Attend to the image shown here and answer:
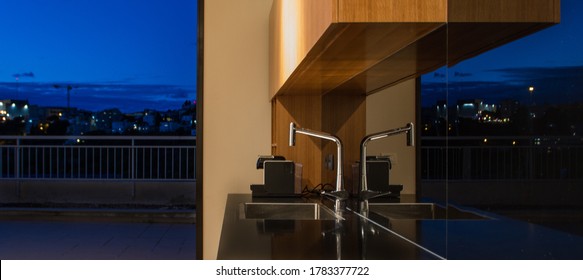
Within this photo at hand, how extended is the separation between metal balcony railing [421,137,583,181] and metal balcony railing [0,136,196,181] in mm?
6950

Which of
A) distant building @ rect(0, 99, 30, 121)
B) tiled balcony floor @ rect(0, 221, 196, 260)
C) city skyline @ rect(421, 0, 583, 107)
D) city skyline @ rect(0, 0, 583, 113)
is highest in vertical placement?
city skyline @ rect(0, 0, 583, 113)

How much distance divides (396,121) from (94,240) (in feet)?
11.9

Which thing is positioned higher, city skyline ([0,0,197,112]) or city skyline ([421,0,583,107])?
city skyline ([0,0,197,112])

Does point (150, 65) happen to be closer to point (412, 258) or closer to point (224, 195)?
point (224, 195)

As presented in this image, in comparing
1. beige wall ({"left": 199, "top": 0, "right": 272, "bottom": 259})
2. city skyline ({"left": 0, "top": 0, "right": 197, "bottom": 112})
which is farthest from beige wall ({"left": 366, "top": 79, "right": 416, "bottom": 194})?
city skyline ({"left": 0, "top": 0, "right": 197, "bottom": 112})

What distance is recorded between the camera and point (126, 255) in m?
5.13

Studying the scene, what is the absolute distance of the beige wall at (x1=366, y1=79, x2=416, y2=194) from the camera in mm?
2893

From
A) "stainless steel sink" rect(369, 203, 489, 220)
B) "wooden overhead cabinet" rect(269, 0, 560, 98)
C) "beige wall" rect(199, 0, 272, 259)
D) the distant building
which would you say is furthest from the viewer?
the distant building

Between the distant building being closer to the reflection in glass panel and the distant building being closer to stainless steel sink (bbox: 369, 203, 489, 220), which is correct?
stainless steel sink (bbox: 369, 203, 489, 220)

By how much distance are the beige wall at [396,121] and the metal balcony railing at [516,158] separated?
1.52 meters

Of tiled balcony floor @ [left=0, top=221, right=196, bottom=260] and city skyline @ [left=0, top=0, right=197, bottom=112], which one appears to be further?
city skyline @ [left=0, top=0, right=197, bottom=112]

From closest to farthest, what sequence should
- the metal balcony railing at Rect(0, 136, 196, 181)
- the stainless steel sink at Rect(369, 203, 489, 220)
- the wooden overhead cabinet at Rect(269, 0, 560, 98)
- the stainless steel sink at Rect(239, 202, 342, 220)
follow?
the wooden overhead cabinet at Rect(269, 0, 560, 98)
the stainless steel sink at Rect(369, 203, 489, 220)
the stainless steel sink at Rect(239, 202, 342, 220)
the metal balcony railing at Rect(0, 136, 196, 181)

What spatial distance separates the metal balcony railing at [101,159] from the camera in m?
7.98

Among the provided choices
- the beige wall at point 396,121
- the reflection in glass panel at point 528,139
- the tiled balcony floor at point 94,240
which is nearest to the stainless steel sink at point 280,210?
the beige wall at point 396,121
